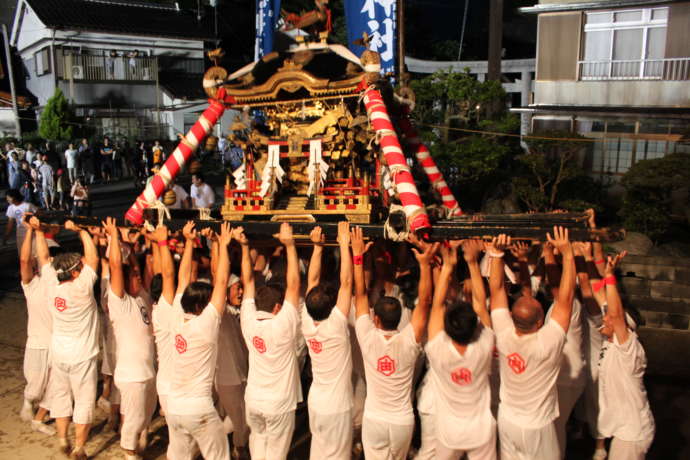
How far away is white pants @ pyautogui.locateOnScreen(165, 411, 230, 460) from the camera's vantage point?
4.55 meters

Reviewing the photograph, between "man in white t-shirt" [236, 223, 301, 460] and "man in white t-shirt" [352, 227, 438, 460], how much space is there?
580 mm

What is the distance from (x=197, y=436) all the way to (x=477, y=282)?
99.4 inches

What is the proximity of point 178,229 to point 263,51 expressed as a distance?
5604 millimetres

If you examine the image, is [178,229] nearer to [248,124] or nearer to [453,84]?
[248,124]

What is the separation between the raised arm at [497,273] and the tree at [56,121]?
22987mm

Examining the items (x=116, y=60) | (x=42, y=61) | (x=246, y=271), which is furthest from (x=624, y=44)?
→ (x=42, y=61)

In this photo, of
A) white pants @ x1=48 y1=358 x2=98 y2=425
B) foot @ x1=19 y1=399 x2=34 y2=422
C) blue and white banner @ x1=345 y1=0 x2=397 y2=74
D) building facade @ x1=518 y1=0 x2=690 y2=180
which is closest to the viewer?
white pants @ x1=48 y1=358 x2=98 y2=425

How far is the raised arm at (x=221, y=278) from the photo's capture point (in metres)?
4.62

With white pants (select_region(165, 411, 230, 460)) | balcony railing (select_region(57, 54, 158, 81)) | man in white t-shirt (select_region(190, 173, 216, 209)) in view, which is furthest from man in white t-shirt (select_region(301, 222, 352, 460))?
balcony railing (select_region(57, 54, 158, 81))

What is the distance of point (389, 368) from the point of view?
166 inches

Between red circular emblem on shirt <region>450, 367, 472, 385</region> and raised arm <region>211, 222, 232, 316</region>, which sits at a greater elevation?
raised arm <region>211, 222, 232, 316</region>

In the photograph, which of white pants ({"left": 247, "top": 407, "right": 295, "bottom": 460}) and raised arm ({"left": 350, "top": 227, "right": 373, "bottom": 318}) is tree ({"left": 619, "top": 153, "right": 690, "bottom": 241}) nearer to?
raised arm ({"left": 350, "top": 227, "right": 373, "bottom": 318})

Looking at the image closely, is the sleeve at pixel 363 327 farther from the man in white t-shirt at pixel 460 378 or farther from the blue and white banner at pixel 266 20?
the blue and white banner at pixel 266 20

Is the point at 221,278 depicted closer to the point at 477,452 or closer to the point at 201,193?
the point at 477,452
